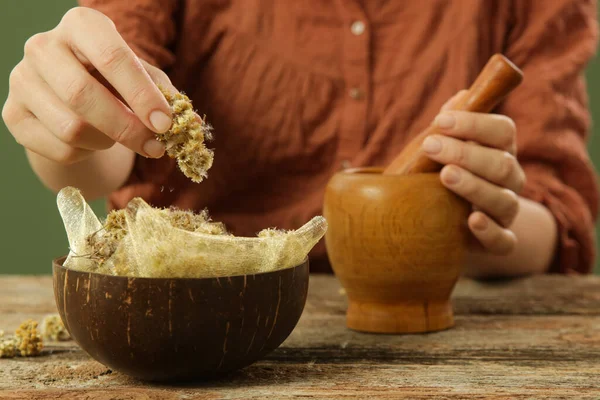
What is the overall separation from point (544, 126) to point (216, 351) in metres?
0.97

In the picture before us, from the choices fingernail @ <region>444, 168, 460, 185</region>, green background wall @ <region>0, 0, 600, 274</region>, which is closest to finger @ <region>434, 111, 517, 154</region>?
fingernail @ <region>444, 168, 460, 185</region>

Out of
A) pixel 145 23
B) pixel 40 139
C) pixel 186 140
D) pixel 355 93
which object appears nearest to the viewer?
pixel 186 140

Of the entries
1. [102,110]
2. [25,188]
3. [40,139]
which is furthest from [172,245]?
[25,188]

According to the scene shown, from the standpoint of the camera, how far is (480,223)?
98cm

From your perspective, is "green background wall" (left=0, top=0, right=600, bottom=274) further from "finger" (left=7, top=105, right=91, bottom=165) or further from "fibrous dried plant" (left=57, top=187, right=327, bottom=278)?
"fibrous dried plant" (left=57, top=187, right=327, bottom=278)

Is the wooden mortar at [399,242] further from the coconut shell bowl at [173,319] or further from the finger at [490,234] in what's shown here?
the coconut shell bowl at [173,319]

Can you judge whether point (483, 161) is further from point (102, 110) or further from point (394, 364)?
point (102, 110)

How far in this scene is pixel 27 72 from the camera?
828mm

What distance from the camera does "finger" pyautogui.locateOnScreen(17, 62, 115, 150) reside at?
792 mm

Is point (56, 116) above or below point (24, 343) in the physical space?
above

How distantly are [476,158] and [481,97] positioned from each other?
8 cm

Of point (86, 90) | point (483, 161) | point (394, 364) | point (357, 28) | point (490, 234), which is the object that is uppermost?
point (357, 28)

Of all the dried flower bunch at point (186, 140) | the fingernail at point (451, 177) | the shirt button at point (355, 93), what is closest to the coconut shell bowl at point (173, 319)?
the dried flower bunch at point (186, 140)

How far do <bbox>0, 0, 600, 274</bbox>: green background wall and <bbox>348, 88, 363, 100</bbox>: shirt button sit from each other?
1319 millimetres
